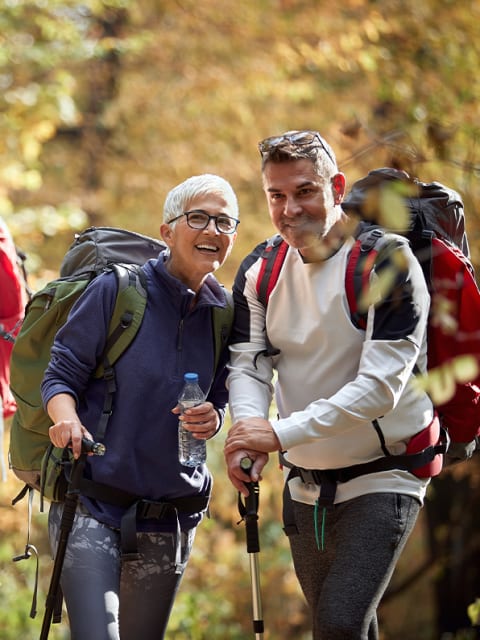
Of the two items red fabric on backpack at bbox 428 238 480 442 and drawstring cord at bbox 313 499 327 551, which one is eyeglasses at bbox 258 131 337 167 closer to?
red fabric on backpack at bbox 428 238 480 442

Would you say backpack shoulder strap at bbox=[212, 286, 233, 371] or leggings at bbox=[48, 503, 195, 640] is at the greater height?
backpack shoulder strap at bbox=[212, 286, 233, 371]

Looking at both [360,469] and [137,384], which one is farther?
[137,384]

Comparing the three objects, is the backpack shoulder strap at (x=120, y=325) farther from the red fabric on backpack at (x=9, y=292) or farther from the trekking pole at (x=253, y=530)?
the red fabric on backpack at (x=9, y=292)

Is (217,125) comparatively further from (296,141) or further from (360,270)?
(360,270)

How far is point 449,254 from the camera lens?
11.6ft

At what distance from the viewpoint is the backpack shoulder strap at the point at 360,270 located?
3342mm

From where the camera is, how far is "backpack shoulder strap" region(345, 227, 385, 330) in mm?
3342

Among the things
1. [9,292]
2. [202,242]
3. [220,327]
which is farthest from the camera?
[9,292]

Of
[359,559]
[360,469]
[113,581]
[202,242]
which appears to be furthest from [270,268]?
[113,581]

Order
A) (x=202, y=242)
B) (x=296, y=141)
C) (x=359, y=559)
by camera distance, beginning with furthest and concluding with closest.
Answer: (x=202, y=242) < (x=296, y=141) < (x=359, y=559)

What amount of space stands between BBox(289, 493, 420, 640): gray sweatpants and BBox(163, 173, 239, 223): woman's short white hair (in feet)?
3.82

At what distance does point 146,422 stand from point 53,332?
0.57m

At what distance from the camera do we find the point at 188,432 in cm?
355

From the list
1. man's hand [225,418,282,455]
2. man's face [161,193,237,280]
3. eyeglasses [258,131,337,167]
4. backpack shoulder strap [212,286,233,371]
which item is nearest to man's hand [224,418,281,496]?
man's hand [225,418,282,455]
